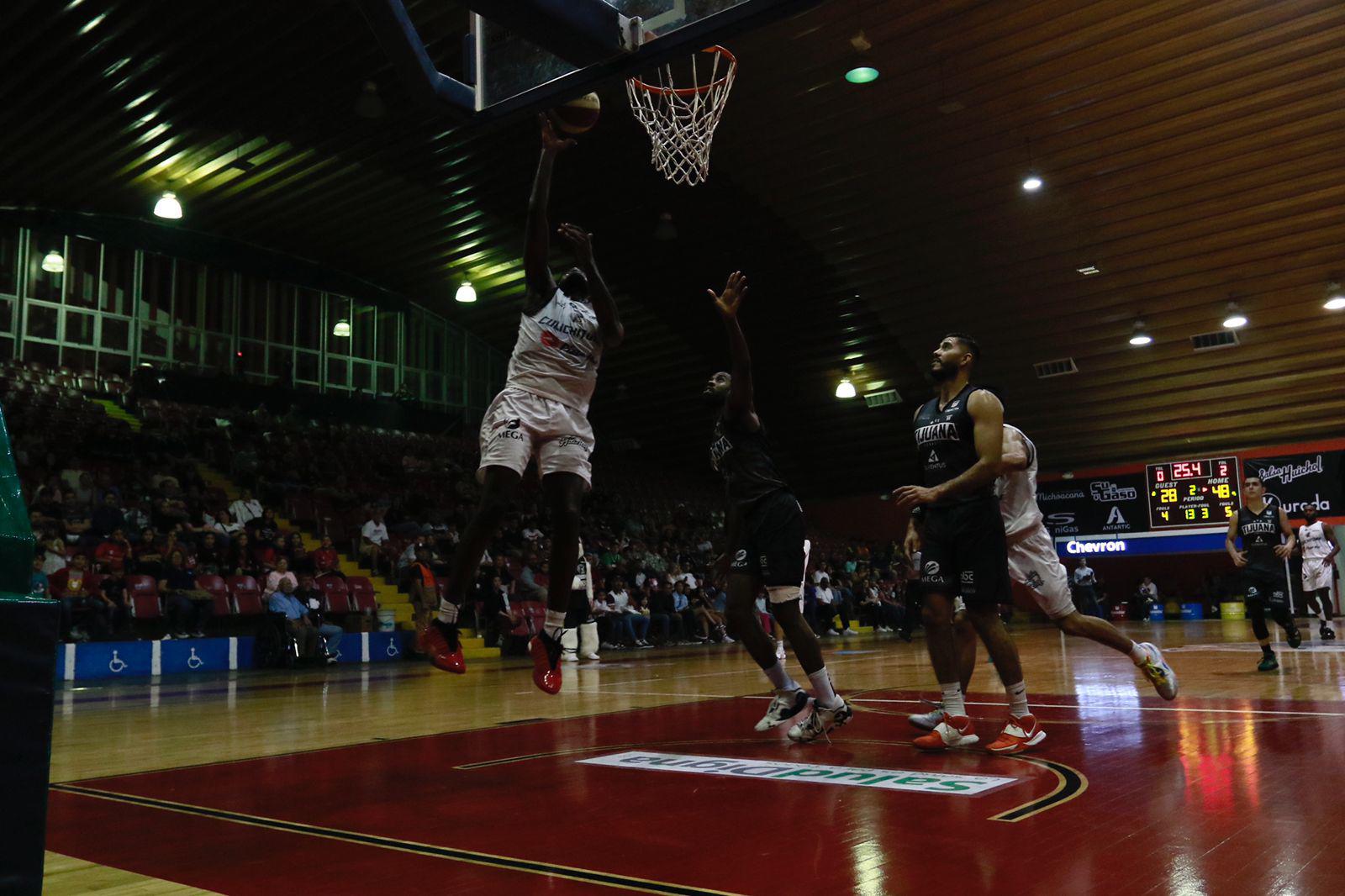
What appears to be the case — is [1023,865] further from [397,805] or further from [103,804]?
[103,804]

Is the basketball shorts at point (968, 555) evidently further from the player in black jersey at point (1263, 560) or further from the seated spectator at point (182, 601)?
the seated spectator at point (182, 601)

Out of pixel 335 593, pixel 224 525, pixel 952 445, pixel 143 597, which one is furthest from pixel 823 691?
pixel 224 525

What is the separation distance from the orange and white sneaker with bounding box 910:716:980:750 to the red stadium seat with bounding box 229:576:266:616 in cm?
1010

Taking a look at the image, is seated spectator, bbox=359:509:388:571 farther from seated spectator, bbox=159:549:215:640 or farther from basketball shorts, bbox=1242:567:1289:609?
basketball shorts, bbox=1242:567:1289:609

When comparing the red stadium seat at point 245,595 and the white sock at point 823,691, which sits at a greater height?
the red stadium seat at point 245,595

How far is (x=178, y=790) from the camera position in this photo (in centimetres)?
413

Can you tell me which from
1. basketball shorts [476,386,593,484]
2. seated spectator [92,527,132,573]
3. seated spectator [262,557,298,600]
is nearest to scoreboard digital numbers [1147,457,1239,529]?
seated spectator [262,557,298,600]

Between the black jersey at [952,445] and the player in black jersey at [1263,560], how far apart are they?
205 inches

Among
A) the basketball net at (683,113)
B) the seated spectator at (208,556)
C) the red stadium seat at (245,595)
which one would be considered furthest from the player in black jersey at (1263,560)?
the seated spectator at (208,556)

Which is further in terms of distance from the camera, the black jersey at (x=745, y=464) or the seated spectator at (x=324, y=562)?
the seated spectator at (x=324, y=562)

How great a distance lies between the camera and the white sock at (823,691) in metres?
5.33

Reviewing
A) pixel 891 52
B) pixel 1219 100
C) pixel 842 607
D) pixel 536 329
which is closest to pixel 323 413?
pixel 842 607

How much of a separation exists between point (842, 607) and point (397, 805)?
56.4 feet

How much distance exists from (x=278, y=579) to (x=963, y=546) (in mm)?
9924
